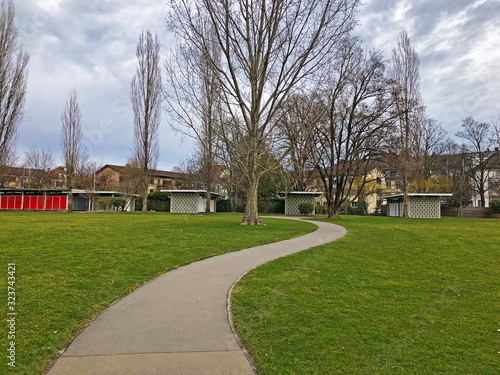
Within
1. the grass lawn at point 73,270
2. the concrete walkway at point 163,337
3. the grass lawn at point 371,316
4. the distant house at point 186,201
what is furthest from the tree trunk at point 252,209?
the distant house at point 186,201

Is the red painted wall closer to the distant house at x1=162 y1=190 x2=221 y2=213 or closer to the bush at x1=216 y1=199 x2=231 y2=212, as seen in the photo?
the distant house at x1=162 y1=190 x2=221 y2=213

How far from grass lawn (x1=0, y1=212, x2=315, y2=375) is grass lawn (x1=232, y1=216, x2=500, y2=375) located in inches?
83.3

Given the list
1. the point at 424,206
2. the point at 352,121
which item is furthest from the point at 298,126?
the point at 424,206

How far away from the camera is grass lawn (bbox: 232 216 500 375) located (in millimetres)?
3268

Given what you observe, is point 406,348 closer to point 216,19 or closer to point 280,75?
point 280,75

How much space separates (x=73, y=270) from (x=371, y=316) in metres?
5.74

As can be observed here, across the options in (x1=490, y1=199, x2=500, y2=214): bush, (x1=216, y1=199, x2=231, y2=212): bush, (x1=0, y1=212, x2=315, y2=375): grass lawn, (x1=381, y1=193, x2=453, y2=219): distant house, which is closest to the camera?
(x1=0, y1=212, x2=315, y2=375): grass lawn

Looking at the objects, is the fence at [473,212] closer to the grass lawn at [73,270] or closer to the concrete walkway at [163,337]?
the grass lawn at [73,270]

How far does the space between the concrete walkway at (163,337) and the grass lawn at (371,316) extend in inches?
11.7

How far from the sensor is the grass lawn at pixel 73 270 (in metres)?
3.65

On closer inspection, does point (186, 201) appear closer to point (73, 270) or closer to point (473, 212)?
point (73, 270)

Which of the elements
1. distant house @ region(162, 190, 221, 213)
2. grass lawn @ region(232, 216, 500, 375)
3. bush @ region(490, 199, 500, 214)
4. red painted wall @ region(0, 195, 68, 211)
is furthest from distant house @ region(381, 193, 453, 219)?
red painted wall @ region(0, 195, 68, 211)

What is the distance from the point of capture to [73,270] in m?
6.50

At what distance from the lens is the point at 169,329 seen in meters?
3.97
